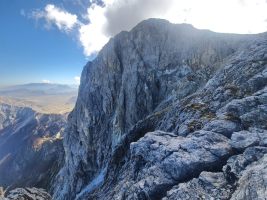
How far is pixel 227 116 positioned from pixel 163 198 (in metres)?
13.3

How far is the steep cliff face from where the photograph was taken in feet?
96.4

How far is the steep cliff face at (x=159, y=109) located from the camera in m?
29.4

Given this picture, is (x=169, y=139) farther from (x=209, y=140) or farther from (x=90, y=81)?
(x=90, y=81)

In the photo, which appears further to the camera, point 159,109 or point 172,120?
point 159,109

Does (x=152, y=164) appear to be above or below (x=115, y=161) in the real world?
above

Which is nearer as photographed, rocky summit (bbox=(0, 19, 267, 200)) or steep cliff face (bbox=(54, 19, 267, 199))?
rocky summit (bbox=(0, 19, 267, 200))

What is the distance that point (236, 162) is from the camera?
24469 millimetres

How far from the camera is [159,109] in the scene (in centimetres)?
8750

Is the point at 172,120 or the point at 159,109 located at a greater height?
the point at 172,120

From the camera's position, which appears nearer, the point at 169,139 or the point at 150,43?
the point at 169,139

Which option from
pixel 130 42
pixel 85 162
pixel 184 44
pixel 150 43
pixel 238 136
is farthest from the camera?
pixel 85 162

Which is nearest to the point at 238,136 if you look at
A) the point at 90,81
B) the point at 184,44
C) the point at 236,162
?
the point at 236,162

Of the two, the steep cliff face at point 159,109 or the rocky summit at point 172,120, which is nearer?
the rocky summit at point 172,120

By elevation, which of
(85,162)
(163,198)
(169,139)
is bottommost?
(85,162)
